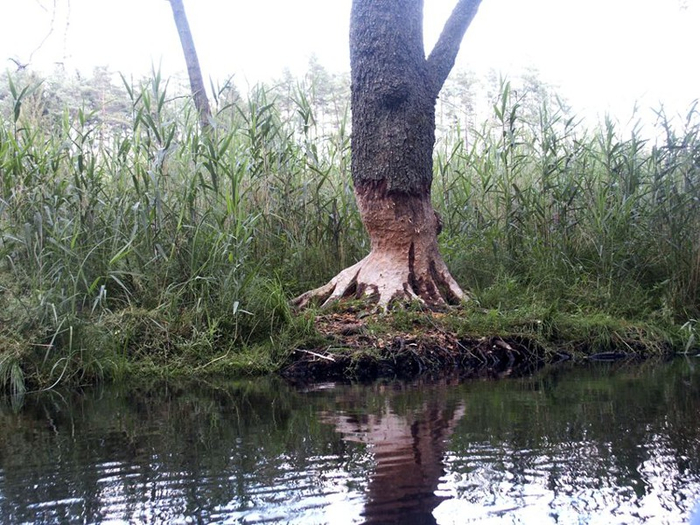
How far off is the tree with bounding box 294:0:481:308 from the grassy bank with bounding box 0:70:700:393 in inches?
17.6

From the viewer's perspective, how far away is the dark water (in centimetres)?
205

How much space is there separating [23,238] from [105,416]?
1.96m

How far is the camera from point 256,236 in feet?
19.5

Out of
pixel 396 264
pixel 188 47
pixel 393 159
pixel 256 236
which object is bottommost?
pixel 396 264

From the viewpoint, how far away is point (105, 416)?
3.54 metres

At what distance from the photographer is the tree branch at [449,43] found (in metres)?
6.11

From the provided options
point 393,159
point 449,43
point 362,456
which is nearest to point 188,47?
point 449,43

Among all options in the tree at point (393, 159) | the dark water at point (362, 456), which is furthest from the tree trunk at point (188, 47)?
the dark water at point (362, 456)

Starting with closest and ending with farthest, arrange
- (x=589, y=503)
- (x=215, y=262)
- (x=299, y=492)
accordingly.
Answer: (x=589, y=503) < (x=299, y=492) < (x=215, y=262)

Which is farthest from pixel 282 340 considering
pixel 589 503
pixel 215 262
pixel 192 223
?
pixel 589 503

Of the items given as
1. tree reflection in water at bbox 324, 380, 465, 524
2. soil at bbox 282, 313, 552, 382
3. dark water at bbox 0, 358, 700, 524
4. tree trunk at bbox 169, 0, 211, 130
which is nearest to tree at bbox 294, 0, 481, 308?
soil at bbox 282, 313, 552, 382

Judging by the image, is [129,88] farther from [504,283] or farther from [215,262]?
[504,283]

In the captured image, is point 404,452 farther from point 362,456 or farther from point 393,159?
point 393,159

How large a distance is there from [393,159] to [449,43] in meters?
1.29
